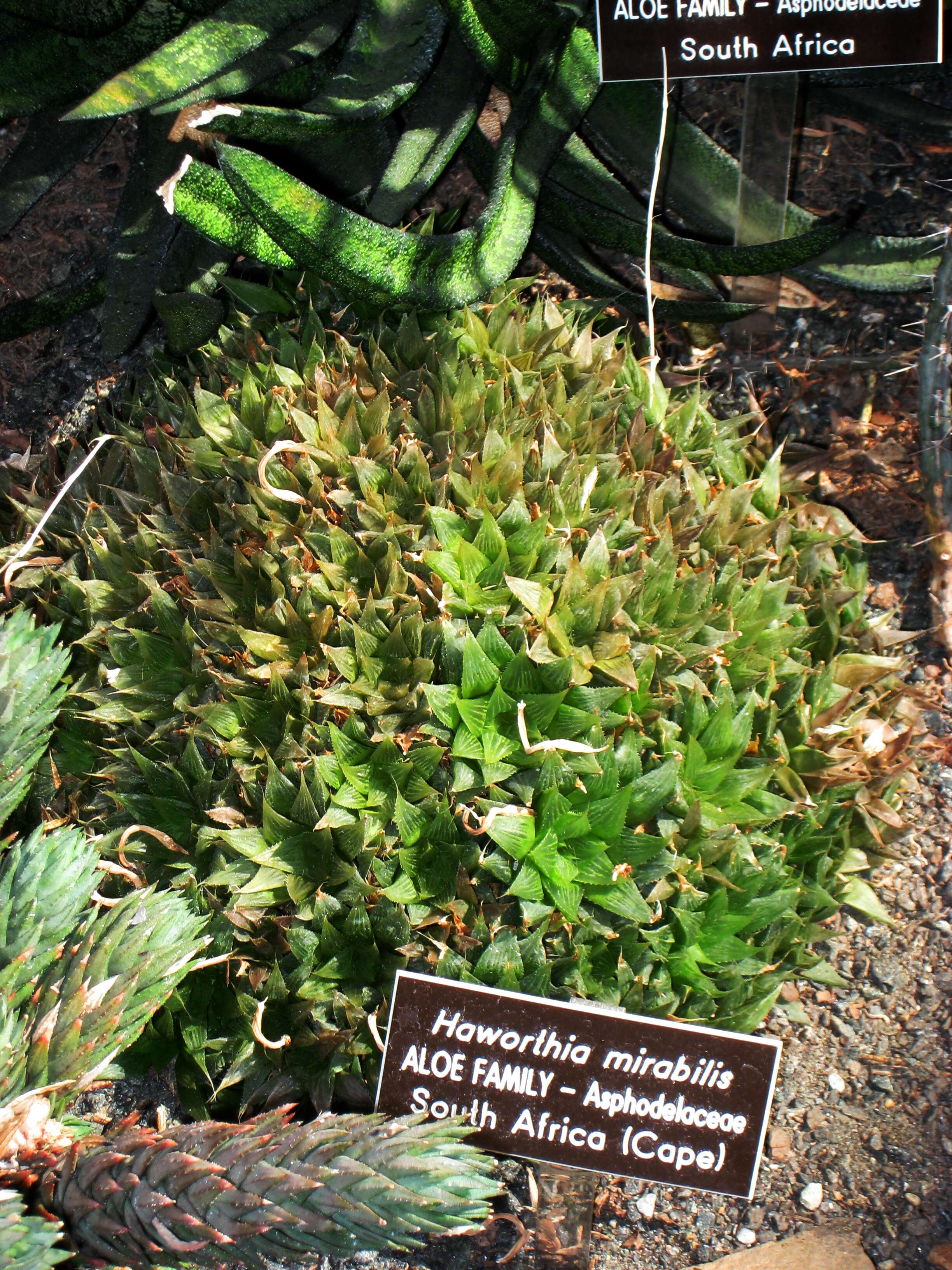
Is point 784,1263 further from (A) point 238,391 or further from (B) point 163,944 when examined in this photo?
(A) point 238,391

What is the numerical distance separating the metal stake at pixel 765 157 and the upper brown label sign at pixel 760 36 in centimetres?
17

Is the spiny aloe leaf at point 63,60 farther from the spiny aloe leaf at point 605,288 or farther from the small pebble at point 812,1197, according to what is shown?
the small pebble at point 812,1197

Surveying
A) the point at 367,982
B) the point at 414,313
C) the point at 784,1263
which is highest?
the point at 414,313

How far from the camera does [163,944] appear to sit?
4.70 feet

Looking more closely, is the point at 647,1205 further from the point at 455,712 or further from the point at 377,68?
the point at 377,68

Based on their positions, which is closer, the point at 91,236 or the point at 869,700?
the point at 869,700

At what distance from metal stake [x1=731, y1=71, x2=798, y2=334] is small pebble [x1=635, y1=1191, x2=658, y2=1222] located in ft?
6.03

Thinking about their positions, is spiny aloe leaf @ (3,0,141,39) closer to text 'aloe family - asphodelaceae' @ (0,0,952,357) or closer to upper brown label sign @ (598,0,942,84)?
text 'aloe family - asphodelaceae' @ (0,0,952,357)

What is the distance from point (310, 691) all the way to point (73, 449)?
40.2 inches

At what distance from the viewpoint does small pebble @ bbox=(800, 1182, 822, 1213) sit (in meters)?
1.92

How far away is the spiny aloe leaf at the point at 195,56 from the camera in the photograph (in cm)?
185

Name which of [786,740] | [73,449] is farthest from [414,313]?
[786,740]


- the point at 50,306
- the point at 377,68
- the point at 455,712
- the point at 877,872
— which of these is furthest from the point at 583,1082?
the point at 50,306

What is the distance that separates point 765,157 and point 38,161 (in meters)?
1.68
